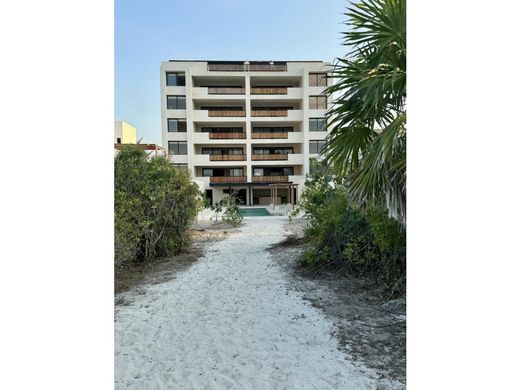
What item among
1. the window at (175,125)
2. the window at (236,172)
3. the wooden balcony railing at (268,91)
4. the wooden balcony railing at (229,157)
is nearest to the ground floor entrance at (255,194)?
the window at (236,172)

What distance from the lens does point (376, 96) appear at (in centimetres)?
251

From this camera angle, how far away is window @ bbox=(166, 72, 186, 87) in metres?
29.8

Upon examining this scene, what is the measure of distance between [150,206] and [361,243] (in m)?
4.62

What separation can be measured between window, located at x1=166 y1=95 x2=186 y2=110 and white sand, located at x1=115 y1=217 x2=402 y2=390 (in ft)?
90.5

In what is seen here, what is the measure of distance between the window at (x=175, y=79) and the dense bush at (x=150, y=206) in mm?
25480

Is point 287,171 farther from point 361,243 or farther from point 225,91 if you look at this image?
point 361,243

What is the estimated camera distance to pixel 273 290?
4.69m

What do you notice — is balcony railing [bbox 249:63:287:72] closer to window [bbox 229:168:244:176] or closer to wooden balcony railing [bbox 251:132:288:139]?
wooden balcony railing [bbox 251:132:288:139]

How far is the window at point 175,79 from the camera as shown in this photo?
29781 mm

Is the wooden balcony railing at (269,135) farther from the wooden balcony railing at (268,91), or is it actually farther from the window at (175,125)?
the window at (175,125)

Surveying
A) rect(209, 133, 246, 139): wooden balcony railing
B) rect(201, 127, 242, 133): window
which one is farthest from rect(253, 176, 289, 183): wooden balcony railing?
rect(201, 127, 242, 133): window
